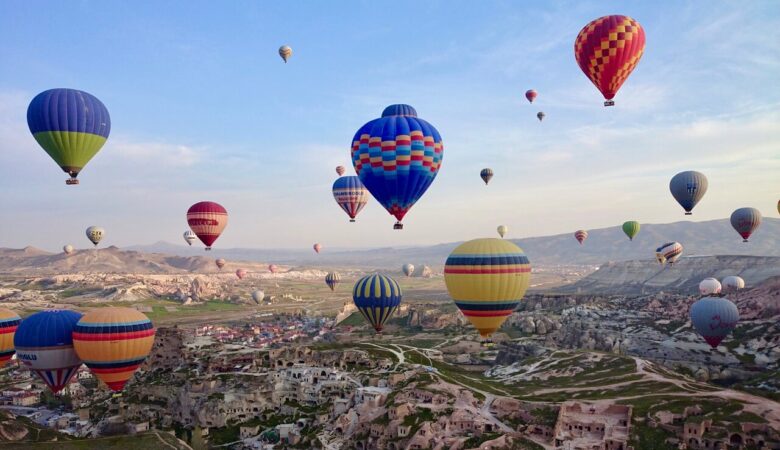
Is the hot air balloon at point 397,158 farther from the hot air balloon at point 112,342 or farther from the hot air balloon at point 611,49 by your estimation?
the hot air balloon at point 112,342

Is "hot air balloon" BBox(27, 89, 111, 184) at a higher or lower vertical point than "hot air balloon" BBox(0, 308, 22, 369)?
higher

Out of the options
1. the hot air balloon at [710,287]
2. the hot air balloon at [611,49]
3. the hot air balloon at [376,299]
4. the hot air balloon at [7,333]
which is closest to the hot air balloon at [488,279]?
the hot air balloon at [611,49]

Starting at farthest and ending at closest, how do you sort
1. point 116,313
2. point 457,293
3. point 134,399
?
point 134,399
point 116,313
point 457,293

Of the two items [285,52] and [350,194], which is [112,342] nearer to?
[350,194]

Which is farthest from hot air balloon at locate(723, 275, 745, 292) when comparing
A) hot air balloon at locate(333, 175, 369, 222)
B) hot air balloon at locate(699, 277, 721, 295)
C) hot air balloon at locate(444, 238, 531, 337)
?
hot air balloon at locate(444, 238, 531, 337)

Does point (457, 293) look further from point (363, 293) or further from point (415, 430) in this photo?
point (363, 293)

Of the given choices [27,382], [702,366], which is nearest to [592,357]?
[702,366]

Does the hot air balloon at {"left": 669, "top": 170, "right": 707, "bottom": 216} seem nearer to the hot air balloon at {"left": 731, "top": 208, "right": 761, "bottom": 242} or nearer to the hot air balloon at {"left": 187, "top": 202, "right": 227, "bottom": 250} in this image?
the hot air balloon at {"left": 731, "top": 208, "right": 761, "bottom": 242}
